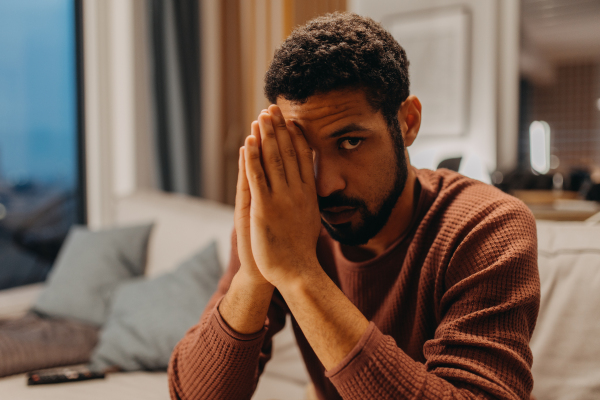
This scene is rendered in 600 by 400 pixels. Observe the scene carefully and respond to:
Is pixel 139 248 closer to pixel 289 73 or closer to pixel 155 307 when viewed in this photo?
pixel 155 307

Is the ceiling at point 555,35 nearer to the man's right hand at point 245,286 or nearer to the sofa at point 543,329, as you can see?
the sofa at point 543,329

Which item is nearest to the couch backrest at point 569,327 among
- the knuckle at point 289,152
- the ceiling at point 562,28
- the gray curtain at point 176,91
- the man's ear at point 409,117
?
the man's ear at point 409,117

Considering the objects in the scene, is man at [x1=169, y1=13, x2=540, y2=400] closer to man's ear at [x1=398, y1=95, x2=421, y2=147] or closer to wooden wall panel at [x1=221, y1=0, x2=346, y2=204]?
man's ear at [x1=398, y1=95, x2=421, y2=147]

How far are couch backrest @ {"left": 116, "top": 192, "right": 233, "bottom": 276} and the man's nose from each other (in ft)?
3.47

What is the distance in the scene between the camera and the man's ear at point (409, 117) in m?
0.96

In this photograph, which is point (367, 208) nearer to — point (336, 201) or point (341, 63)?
point (336, 201)

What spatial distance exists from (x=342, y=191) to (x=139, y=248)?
1.52 metres

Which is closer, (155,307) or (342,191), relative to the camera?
(342,191)

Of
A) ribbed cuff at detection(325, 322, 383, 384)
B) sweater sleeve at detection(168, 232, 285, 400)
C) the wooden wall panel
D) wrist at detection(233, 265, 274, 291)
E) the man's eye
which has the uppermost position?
the wooden wall panel

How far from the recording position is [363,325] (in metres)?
0.72

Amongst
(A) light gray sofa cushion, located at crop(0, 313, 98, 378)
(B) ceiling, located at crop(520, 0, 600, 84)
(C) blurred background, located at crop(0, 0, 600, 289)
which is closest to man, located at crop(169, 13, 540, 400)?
(A) light gray sofa cushion, located at crop(0, 313, 98, 378)

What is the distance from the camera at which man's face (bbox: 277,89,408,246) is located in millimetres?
840

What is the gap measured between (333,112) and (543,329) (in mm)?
730

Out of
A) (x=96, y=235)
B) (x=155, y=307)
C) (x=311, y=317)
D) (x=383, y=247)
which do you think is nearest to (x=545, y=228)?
(x=383, y=247)
